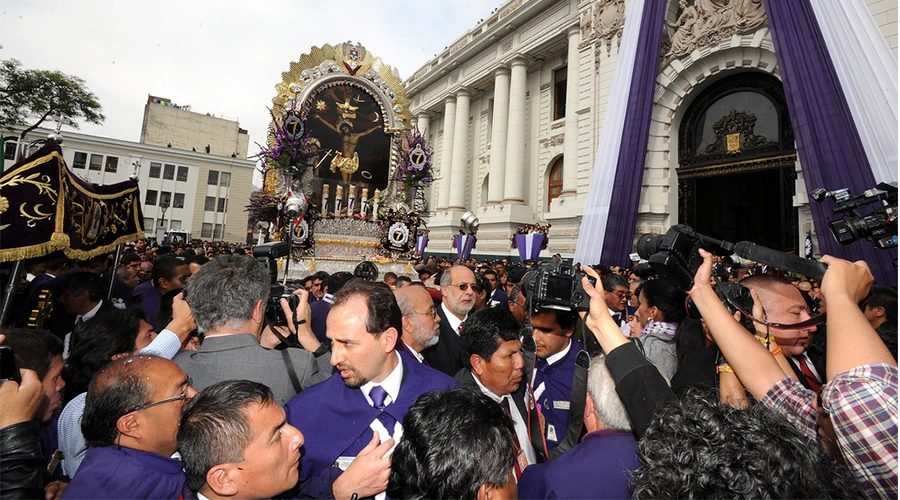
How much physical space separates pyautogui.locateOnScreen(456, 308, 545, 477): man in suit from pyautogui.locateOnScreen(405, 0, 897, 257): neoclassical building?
10.0m

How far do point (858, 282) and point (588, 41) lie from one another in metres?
16.1

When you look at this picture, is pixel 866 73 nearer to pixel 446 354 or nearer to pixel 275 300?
pixel 446 354

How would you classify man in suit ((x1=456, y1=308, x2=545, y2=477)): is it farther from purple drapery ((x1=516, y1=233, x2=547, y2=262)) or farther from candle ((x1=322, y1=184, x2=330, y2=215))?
purple drapery ((x1=516, y1=233, x2=547, y2=262))

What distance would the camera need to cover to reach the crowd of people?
1125 mm

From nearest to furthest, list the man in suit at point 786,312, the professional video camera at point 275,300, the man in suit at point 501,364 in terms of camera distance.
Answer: the man in suit at point 786,312 < the man in suit at point 501,364 < the professional video camera at point 275,300

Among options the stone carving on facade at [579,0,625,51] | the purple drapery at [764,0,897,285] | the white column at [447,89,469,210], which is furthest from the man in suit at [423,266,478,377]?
the white column at [447,89,469,210]

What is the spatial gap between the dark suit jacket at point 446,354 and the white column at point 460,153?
67.5 ft

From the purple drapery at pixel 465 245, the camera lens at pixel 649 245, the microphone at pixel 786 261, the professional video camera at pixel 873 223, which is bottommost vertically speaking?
the microphone at pixel 786 261

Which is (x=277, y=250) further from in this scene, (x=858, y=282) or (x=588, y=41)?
(x=588, y=41)

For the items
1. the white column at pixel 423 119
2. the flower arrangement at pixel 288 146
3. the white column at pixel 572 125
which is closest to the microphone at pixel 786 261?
the flower arrangement at pixel 288 146

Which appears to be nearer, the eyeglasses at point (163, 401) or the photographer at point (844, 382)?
the photographer at point (844, 382)

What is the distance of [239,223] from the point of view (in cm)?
3953

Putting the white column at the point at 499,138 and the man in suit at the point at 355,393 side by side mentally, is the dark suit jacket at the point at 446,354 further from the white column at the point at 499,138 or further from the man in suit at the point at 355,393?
the white column at the point at 499,138

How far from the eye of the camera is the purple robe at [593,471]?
146cm
